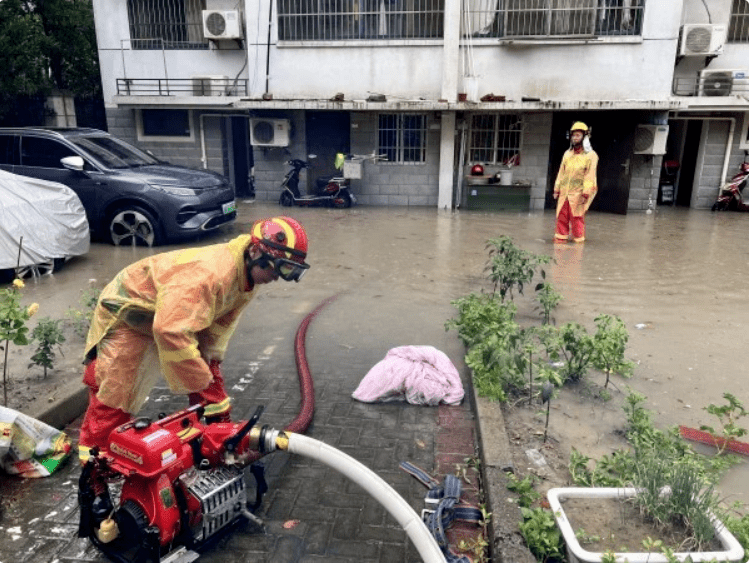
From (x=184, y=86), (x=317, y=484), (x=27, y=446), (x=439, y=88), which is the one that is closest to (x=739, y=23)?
(x=439, y=88)

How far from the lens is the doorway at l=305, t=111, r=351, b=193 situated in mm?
13969

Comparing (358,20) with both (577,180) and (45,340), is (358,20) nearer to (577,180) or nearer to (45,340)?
(577,180)

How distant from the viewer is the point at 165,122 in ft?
47.4

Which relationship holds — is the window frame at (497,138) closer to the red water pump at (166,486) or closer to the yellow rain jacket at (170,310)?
the yellow rain jacket at (170,310)

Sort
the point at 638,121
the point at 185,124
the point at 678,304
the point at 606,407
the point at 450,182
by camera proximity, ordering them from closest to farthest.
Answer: the point at 606,407 → the point at 678,304 → the point at 638,121 → the point at 450,182 → the point at 185,124

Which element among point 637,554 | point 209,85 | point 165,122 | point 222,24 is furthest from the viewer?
point 165,122

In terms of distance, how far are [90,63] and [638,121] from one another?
12.9 m

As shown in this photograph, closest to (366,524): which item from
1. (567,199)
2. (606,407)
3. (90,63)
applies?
(606,407)

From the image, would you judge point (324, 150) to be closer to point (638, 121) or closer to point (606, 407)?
point (638, 121)

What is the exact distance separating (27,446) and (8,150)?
732 centimetres

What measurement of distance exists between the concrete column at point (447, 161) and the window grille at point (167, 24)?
5.94 m

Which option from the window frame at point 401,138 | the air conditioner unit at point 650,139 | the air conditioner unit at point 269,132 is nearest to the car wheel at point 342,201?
the window frame at point 401,138

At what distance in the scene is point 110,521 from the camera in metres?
2.68

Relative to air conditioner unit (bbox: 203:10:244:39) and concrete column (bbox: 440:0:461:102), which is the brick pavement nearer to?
concrete column (bbox: 440:0:461:102)
